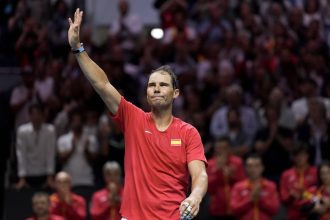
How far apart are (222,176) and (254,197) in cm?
69

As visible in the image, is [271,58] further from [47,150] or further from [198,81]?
[47,150]

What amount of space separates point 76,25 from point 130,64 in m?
9.63

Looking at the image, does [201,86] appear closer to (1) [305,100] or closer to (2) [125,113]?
(1) [305,100]

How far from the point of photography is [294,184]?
14156 millimetres

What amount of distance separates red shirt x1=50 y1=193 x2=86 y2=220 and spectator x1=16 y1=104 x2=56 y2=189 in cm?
105

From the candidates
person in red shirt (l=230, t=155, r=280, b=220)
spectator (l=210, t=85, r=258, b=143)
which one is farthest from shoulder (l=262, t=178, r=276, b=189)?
spectator (l=210, t=85, r=258, b=143)

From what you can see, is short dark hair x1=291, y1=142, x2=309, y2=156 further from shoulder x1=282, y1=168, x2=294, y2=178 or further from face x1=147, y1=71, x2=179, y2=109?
face x1=147, y1=71, x2=179, y2=109

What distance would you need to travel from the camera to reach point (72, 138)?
15242mm

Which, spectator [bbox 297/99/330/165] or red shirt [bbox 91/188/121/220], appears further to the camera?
spectator [bbox 297/99/330/165]

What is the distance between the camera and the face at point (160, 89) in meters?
8.07

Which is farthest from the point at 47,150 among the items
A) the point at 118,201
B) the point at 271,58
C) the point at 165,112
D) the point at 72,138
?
the point at 165,112

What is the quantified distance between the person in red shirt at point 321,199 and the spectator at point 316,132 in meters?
1.23

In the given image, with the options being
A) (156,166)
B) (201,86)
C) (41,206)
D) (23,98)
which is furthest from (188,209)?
(201,86)

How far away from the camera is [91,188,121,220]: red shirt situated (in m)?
13.9
